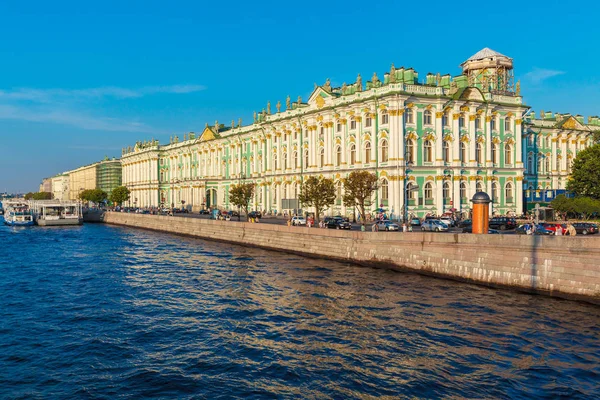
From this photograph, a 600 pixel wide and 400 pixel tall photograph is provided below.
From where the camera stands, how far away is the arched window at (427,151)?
2387 inches

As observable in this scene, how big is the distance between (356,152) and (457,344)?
45.2 meters

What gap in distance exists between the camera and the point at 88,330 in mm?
21297

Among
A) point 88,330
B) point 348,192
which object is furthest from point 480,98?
point 88,330

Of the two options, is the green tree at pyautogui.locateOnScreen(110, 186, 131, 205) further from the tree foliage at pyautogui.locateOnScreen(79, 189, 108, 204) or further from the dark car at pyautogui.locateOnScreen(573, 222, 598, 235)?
the dark car at pyautogui.locateOnScreen(573, 222, 598, 235)

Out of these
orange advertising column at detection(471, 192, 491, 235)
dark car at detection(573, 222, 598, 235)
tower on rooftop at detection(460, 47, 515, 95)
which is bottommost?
dark car at detection(573, 222, 598, 235)

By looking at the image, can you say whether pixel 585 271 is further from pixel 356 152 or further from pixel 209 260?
pixel 356 152

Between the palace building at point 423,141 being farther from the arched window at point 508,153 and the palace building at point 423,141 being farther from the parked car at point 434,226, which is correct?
the parked car at point 434,226

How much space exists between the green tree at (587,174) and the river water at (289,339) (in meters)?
39.0

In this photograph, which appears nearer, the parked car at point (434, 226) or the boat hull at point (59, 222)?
the parked car at point (434, 226)

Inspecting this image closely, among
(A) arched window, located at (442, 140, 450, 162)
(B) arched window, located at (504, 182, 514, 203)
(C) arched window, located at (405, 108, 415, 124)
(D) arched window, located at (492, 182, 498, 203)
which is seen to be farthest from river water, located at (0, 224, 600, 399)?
(B) arched window, located at (504, 182, 514, 203)

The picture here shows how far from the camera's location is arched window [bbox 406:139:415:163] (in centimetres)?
5947

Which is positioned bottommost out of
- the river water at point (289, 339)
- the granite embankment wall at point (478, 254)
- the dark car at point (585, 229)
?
the river water at point (289, 339)

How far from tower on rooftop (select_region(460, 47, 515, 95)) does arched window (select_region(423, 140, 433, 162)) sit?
19164 mm

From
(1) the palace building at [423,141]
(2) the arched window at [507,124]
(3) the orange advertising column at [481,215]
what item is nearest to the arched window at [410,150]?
(1) the palace building at [423,141]
